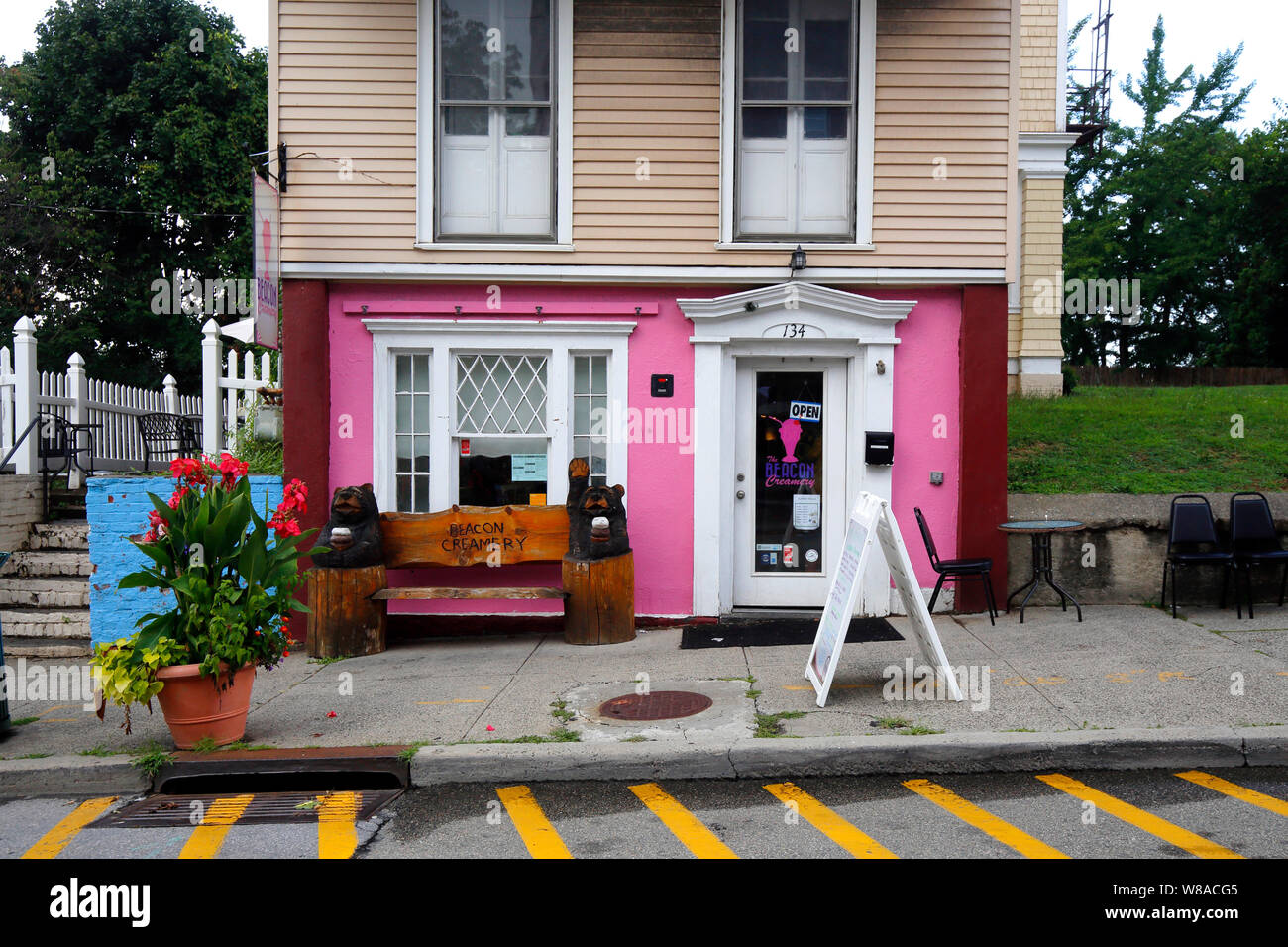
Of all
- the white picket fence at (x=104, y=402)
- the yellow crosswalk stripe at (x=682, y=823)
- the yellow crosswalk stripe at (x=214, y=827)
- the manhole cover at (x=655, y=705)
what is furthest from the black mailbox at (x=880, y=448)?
the white picket fence at (x=104, y=402)

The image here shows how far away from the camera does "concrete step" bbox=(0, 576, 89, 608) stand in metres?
9.38

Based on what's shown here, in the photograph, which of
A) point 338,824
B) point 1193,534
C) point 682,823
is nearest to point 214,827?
point 338,824

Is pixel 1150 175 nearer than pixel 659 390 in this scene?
No

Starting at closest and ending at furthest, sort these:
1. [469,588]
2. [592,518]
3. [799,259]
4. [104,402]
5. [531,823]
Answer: [531,823]
[592,518]
[469,588]
[799,259]
[104,402]

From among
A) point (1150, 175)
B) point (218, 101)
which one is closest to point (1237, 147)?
point (1150, 175)

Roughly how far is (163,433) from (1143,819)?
1304 cm

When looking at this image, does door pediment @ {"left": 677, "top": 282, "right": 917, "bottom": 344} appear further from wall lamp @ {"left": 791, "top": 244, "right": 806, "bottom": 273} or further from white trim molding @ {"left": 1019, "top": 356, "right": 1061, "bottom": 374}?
white trim molding @ {"left": 1019, "top": 356, "right": 1061, "bottom": 374}

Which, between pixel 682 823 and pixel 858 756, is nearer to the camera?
pixel 682 823

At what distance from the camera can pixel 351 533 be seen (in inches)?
318

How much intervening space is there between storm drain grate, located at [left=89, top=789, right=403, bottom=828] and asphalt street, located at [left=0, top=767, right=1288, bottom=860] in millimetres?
26

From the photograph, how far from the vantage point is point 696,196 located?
28.6 feet

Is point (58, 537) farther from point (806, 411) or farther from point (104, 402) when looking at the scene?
point (806, 411)

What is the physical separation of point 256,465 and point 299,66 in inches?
Result: 152

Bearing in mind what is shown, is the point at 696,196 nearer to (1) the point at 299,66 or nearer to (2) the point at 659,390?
(2) the point at 659,390
